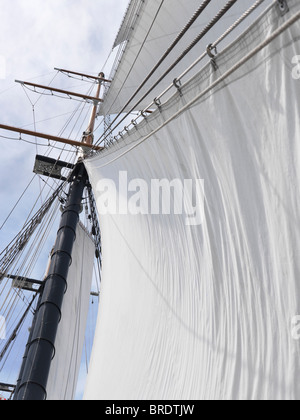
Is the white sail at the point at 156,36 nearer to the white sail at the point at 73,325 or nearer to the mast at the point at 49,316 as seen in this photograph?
the mast at the point at 49,316

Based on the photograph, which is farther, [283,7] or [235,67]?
[235,67]

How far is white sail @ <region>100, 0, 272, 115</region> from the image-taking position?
632 centimetres

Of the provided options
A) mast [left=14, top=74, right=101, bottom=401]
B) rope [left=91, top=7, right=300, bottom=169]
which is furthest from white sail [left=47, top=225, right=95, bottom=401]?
rope [left=91, top=7, right=300, bottom=169]

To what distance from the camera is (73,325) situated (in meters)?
7.64

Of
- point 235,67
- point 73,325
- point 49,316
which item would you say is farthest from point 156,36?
point 235,67

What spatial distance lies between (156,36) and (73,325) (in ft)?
18.7

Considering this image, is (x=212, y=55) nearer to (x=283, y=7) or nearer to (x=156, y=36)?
(x=283, y=7)

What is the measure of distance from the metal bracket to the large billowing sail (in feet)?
0.06

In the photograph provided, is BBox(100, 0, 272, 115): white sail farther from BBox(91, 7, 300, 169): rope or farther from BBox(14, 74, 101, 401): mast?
BBox(91, 7, 300, 169): rope

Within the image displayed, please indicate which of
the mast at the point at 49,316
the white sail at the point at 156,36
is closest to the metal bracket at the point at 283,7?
the white sail at the point at 156,36

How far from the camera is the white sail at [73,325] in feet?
21.7

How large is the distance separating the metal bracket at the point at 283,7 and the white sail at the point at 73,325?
238 inches

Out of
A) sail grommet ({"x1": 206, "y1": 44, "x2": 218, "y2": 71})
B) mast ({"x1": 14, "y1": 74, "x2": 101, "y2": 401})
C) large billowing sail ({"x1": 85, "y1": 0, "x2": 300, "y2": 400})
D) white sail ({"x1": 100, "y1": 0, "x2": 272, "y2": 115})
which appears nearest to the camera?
large billowing sail ({"x1": 85, "y1": 0, "x2": 300, "y2": 400})
